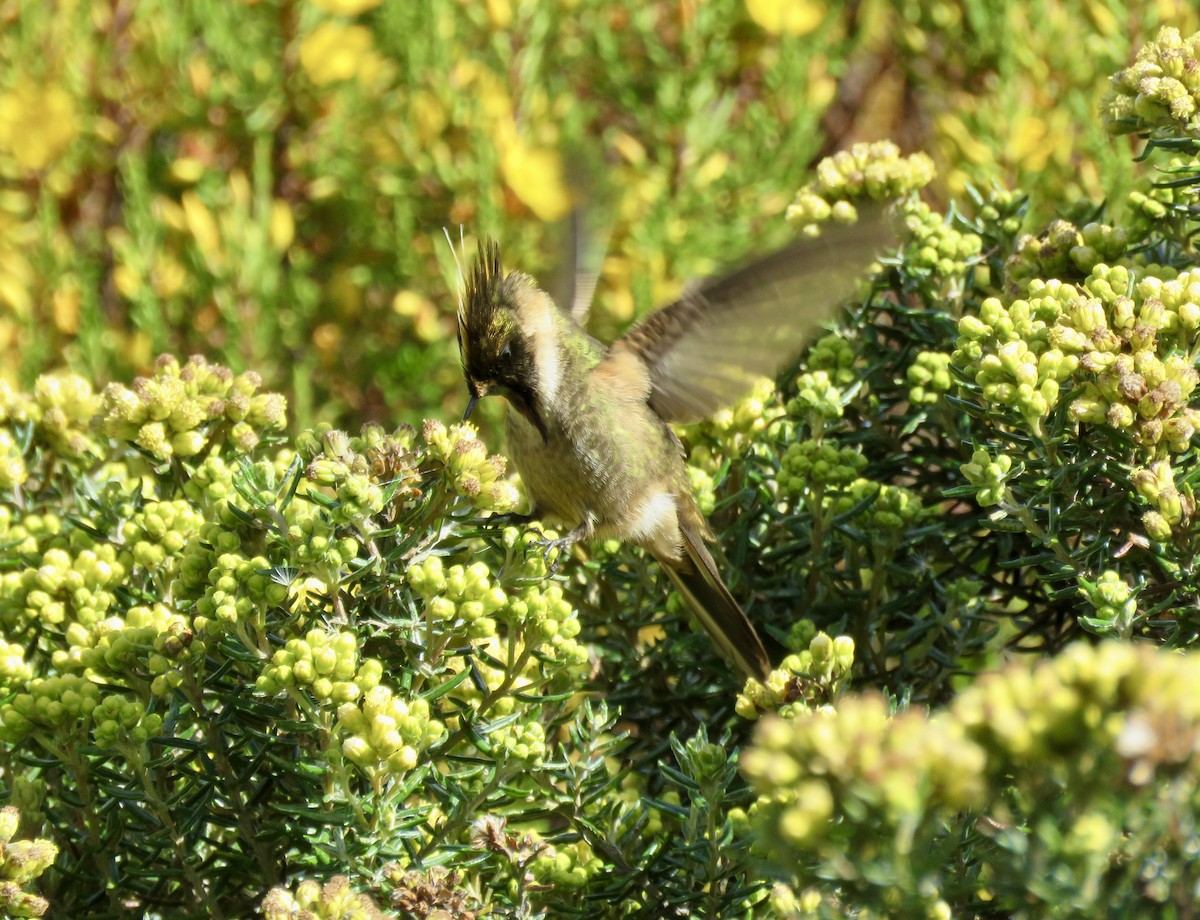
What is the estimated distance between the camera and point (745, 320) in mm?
1938

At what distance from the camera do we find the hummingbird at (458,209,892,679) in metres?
1.83

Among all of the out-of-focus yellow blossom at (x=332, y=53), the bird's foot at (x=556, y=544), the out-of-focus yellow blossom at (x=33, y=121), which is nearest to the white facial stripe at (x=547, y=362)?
the bird's foot at (x=556, y=544)

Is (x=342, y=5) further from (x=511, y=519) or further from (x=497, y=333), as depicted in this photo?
(x=511, y=519)

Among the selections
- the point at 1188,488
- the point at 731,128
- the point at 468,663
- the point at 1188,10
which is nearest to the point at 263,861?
the point at 468,663

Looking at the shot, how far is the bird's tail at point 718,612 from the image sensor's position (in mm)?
1840

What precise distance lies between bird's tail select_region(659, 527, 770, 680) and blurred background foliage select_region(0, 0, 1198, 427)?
184 centimetres

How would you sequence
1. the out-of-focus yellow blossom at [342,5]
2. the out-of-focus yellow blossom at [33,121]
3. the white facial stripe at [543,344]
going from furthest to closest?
the out-of-focus yellow blossom at [342,5] < the out-of-focus yellow blossom at [33,121] < the white facial stripe at [543,344]

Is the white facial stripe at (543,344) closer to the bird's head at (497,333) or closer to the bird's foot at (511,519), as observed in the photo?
the bird's head at (497,333)

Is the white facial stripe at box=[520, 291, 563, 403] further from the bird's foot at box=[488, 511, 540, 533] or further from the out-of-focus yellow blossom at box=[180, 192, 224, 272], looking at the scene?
the out-of-focus yellow blossom at box=[180, 192, 224, 272]

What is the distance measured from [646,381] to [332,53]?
221 cm

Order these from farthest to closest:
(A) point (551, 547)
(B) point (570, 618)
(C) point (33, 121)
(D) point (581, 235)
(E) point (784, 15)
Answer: (E) point (784, 15) → (C) point (33, 121) → (D) point (581, 235) → (A) point (551, 547) → (B) point (570, 618)

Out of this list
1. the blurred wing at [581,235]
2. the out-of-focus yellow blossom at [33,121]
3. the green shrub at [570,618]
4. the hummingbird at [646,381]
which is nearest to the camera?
the green shrub at [570,618]

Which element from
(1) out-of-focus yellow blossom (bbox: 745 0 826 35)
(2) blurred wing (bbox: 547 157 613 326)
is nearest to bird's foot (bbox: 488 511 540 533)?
(2) blurred wing (bbox: 547 157 613 326)

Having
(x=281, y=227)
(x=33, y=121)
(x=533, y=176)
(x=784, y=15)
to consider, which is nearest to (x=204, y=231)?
(x=281, y=227)
